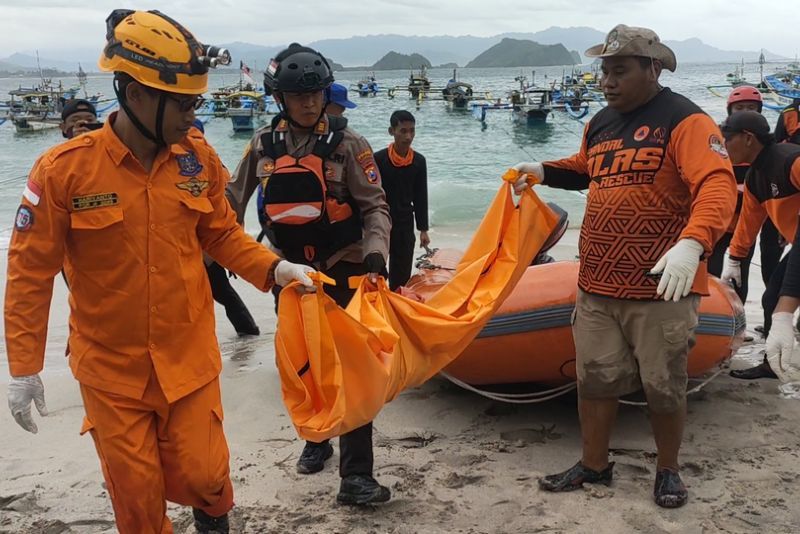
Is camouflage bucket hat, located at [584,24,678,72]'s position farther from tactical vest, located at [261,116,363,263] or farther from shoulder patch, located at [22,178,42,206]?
shoulder patch, located at [22,178,42,206]

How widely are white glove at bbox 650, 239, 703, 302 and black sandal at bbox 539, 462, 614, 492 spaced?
3.64 ft

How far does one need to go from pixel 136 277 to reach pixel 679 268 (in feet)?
5.99

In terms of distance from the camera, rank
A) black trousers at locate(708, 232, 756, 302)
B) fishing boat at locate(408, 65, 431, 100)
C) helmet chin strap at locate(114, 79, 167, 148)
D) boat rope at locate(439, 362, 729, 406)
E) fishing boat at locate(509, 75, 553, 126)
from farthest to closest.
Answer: fishing boat at locate(408, 65, 431, 100)
fishing boat at locate(509, 75, 553, 126)
black trousers at locate(708, 232, 756, 302)
boat rope at locate(439, 362, 729, 406)
helmet chin strap at locate(114, 79, 167, 148)

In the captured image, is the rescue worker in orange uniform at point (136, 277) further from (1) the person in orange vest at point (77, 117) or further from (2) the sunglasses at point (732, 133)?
(2) the sunglasses at point (732, 133)

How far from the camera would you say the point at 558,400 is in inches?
165

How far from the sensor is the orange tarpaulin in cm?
250

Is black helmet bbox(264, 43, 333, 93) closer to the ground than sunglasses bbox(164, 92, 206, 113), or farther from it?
farther from it

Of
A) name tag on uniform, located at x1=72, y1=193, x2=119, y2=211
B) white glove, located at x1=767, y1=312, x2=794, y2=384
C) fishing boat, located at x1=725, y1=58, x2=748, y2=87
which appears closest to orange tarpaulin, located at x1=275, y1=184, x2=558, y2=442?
name tag on uniform, located at x1=72, y1=193, x2=119, y2=211

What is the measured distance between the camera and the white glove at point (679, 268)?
2482 millimetres

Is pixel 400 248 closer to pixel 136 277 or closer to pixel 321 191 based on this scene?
pixel 321 191

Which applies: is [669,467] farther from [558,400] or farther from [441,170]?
[441,170]

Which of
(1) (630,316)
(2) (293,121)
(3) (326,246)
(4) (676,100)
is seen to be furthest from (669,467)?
(2) (293,121)

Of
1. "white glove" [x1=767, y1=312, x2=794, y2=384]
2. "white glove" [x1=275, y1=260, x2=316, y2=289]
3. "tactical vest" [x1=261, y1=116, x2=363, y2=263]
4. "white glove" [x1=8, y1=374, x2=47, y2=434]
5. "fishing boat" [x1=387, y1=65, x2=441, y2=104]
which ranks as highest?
"fishing boat" [x1=387, y1=65, x2=441, y2=104]

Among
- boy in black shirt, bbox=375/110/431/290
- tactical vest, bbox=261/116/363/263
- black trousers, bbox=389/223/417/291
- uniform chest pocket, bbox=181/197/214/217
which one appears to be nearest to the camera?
uniform chest pocket, bbox=181/197/214/217
